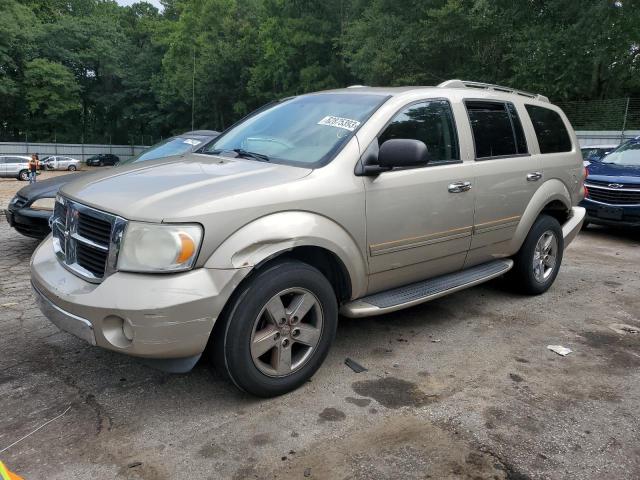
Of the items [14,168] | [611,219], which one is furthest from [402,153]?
[14,168]

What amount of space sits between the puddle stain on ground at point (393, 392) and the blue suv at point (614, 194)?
19.7 feet

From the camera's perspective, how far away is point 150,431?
2.79m

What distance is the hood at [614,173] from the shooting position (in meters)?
8.19

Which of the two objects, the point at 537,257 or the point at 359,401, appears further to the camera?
the point at 537,257

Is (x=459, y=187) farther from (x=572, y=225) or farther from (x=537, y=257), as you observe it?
(x=572, y=225)

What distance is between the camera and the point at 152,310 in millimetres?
2584

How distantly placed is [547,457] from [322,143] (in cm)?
220

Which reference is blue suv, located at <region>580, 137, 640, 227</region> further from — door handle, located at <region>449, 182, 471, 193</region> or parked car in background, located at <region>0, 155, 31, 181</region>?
parked car in background, located at <region>0, 155, 31, 181</region>

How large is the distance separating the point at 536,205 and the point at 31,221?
17.8 feet

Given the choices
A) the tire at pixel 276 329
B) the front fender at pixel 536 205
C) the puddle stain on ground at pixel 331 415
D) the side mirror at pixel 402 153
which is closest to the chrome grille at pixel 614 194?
the front fender at pixel 536 205

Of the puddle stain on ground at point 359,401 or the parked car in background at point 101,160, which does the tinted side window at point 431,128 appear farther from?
the parked car in background at point 101,160

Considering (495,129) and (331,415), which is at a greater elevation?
(495,129)

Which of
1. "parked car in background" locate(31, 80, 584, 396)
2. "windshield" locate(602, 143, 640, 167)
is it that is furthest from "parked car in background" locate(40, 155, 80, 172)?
"parked car in background" locate(31, 80, 584, 396)

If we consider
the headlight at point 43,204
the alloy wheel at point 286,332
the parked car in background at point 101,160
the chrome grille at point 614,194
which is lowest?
the parked car in background at point 101,160
